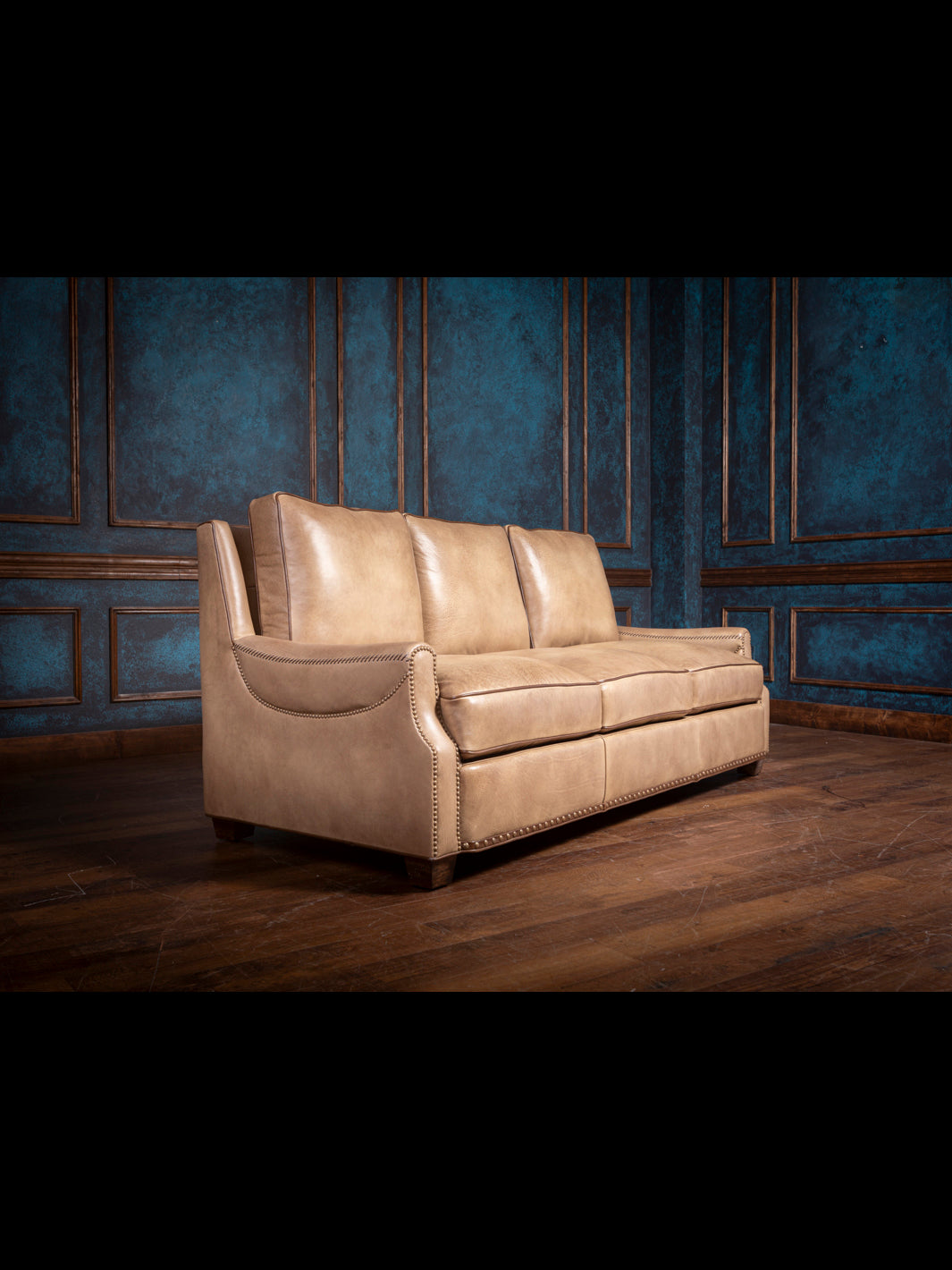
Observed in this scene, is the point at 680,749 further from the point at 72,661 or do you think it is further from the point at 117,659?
the point at 72,661

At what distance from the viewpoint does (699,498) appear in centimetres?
551

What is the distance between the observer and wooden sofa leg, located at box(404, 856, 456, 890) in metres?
1.96

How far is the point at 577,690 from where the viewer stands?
2.38 m

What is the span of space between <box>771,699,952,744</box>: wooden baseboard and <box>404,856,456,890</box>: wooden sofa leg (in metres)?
3.14

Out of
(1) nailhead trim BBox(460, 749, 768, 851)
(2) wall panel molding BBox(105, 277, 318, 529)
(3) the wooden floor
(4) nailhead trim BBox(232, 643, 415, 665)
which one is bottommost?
(3) the wooden floor

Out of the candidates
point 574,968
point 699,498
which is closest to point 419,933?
point 574,968

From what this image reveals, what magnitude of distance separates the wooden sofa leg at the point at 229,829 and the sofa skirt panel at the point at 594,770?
Answer: 743 mm

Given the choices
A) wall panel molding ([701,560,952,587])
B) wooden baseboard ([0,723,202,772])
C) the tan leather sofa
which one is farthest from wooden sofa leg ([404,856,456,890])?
wall panel molding ([701,560,952,587])

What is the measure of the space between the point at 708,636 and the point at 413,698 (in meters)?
1.80

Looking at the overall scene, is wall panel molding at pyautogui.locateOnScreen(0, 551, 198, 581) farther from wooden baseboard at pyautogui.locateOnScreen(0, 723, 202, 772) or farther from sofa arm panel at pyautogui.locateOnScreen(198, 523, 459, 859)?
sofa arm panel at pyautogui.locateOnScreen(198, 523, 459, 859)

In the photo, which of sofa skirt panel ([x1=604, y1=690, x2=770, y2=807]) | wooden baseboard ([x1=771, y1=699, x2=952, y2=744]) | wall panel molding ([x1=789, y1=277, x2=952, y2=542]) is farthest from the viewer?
wall panel molding ([x1=789, y1=277, x2=952, y2=542])

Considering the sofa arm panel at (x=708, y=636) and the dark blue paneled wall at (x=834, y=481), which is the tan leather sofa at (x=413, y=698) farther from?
the dark blue paneled wall at (x=834, y=481)
